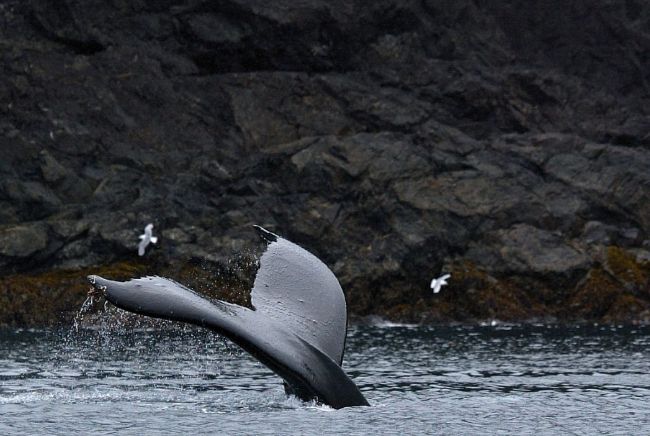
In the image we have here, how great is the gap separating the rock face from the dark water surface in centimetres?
1370

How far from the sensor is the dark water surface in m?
25.1

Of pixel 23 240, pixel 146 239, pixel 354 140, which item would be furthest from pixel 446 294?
pixel 23 240

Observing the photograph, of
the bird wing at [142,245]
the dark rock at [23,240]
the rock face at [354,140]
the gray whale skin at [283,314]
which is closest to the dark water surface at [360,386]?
the gray whale skin at [283,314]

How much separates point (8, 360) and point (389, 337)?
1787cm

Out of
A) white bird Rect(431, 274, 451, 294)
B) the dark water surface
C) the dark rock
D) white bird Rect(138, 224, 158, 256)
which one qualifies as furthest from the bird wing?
white bird Rect(431, 274, 451, 294)

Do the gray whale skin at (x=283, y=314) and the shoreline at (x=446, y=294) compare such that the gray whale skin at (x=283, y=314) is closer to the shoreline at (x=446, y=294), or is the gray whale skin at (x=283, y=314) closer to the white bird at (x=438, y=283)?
the white bird at (x=438, y=283)

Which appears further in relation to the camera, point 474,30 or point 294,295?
point 474,30

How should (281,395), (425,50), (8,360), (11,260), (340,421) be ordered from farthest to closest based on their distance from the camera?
(425,50) < (11,260) < (8,360) < (281,395) < (340,421)

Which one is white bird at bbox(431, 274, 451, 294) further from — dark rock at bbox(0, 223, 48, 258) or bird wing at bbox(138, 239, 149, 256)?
dark rock at bbox(0, 223, 48, 258)

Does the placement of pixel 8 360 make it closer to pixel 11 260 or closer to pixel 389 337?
pixel 389 337

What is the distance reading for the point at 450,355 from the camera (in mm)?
45000

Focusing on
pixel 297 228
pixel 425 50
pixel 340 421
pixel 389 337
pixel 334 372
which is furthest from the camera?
pixel 425 50

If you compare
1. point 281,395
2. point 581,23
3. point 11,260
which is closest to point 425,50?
point 581,23

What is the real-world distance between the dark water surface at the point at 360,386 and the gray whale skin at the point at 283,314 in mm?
2054
